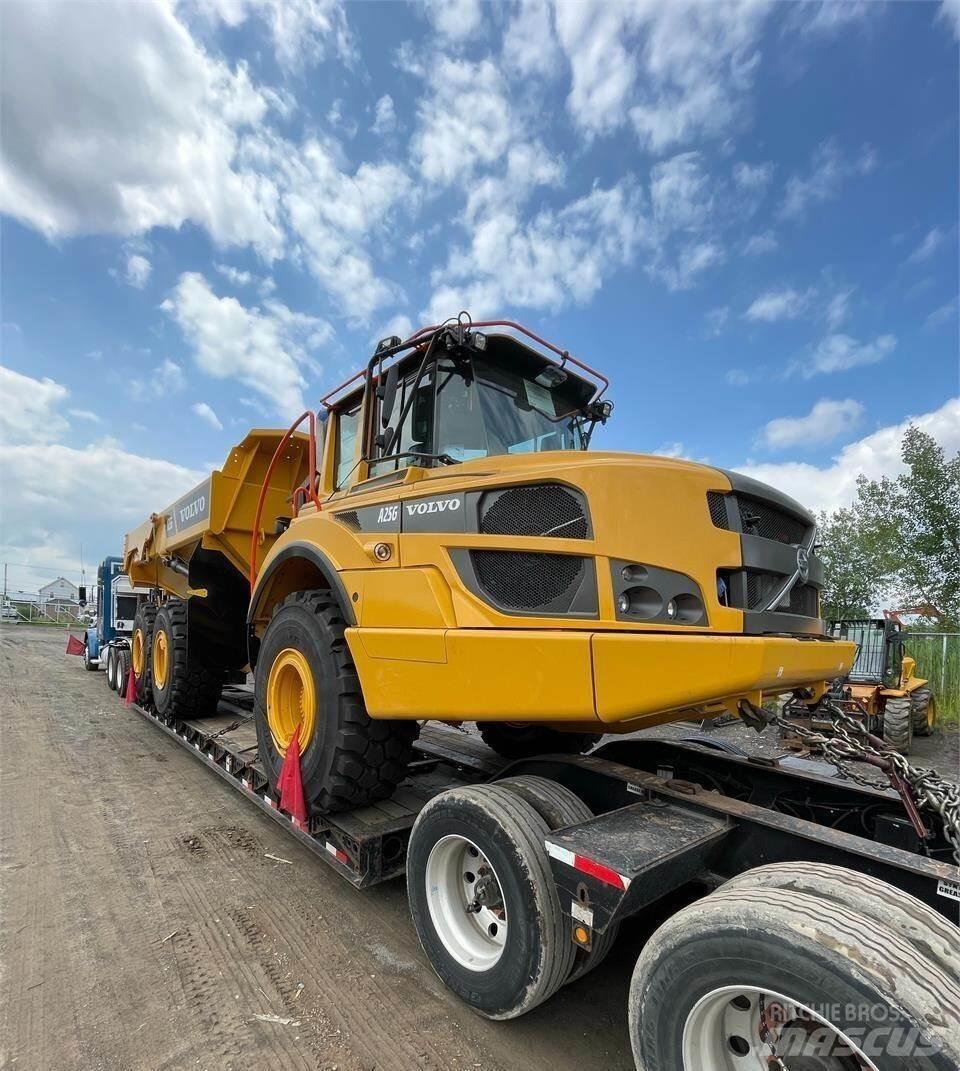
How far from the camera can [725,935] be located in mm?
1616

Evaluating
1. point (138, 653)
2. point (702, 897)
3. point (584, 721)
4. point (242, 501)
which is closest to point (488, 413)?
point (584, 721)

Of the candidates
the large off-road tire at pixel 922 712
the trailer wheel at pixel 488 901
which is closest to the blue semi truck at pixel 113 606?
the trailer wheel at pixel 488 901

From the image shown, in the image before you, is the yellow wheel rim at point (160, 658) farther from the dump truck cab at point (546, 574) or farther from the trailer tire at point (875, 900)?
the trailer tire at point (875, 900)

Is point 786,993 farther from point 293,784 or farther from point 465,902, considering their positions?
point 293,784

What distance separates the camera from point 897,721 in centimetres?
822

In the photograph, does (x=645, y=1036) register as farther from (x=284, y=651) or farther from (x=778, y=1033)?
(x=284, y=651)

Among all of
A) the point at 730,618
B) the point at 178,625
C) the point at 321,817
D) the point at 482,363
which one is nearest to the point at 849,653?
the point at 730,618

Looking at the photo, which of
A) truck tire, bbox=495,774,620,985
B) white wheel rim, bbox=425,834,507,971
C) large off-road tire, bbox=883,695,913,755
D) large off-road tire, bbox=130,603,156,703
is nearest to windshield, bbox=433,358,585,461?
truck tire, bbox=495,774,620,985

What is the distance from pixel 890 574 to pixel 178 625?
19.3 m

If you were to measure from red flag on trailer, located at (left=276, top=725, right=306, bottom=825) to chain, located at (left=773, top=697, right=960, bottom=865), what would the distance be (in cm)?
266

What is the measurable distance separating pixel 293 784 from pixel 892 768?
307 centimetres

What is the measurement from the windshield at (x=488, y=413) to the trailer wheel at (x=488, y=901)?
178cm

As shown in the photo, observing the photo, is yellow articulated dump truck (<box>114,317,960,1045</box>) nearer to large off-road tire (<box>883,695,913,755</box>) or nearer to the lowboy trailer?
the lowboy trailer

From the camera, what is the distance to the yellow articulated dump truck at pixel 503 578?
7.67 ft
